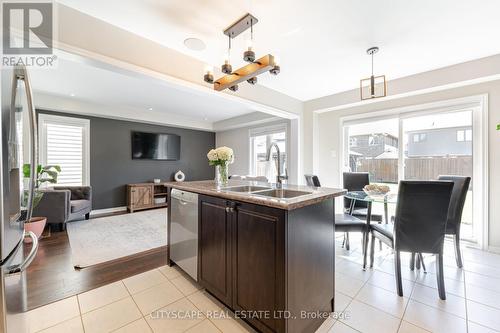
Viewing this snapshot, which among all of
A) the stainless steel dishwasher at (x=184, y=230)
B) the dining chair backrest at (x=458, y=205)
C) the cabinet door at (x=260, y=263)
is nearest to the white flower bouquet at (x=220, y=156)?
the stainless steel dishwasher at (x=184, y=230)

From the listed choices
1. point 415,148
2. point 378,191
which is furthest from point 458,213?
point 415,148

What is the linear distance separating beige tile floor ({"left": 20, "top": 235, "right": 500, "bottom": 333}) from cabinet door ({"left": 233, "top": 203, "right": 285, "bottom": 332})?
27 centimetres

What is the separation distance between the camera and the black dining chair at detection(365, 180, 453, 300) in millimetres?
1812

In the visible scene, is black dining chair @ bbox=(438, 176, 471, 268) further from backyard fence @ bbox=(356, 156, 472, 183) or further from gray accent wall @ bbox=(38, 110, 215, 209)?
gray accent wall @ bbox=(38, 110, 215, 209)

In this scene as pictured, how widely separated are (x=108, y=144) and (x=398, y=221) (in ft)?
19.2

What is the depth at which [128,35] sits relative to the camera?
2174mm

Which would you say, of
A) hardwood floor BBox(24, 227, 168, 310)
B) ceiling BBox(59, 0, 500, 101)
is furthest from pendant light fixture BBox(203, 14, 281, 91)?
hardwood floor BBox(24, 227, 168, 310)

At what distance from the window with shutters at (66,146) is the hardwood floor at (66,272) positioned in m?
2.17

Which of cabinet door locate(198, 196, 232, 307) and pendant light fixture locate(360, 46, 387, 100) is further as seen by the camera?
pendant light fixture locate(360, 46, 387, 100)

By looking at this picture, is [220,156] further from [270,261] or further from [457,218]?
[457,218]

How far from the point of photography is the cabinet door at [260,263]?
1.26 m

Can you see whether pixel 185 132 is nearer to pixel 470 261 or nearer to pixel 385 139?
pixel 385 139

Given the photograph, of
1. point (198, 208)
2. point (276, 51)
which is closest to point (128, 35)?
point (276, 51)

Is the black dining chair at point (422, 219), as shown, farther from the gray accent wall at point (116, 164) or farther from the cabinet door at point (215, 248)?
the gray accent wall at point (116, 164)
